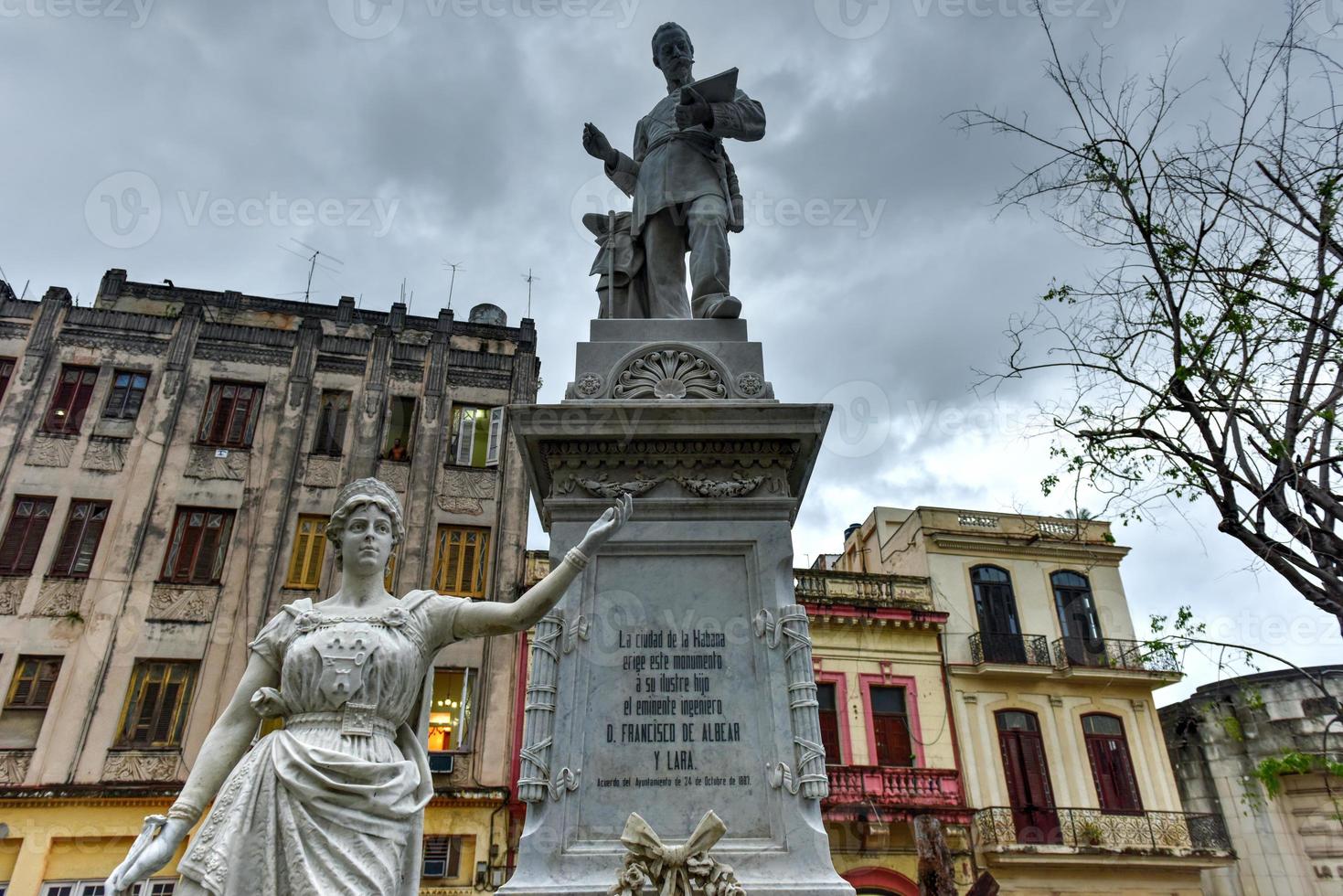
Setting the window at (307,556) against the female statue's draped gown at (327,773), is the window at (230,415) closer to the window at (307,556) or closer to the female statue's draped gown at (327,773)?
the window at (307,556)

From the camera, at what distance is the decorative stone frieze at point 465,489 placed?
71.7 feet

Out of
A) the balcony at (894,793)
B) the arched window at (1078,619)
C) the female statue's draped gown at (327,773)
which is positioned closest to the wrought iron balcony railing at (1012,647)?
the arched window at (1078,619)

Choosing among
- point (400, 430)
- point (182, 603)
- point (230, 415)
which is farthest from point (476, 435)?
point (182, 603)

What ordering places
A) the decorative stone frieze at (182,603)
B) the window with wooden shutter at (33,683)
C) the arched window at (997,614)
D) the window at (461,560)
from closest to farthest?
the window with wooden shutter at (33,683) < the decorative stone frieze at (182,603) < the window at (461,560) < the arched window at (997,614)

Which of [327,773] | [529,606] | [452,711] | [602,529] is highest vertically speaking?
[452,711]

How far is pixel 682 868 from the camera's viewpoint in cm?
403

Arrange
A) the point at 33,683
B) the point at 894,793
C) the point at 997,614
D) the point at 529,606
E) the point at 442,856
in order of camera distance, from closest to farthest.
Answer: the point at 529,606 → the point at 442,856 → the point at 33,683 → the point at 894,793 → the point at 997,614

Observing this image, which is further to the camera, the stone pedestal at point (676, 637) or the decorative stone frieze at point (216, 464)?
the decorative stone frieze at point (216, 464)

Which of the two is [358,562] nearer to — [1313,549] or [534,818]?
[534,818]

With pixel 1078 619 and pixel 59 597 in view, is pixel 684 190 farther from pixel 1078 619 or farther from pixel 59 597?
pixel 1078 619

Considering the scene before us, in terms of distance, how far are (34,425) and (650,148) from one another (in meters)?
21.0

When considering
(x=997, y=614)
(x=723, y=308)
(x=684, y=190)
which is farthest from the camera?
(x=997, y=614)

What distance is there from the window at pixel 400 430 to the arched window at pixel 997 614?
1653cm

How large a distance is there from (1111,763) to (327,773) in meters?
24.7
